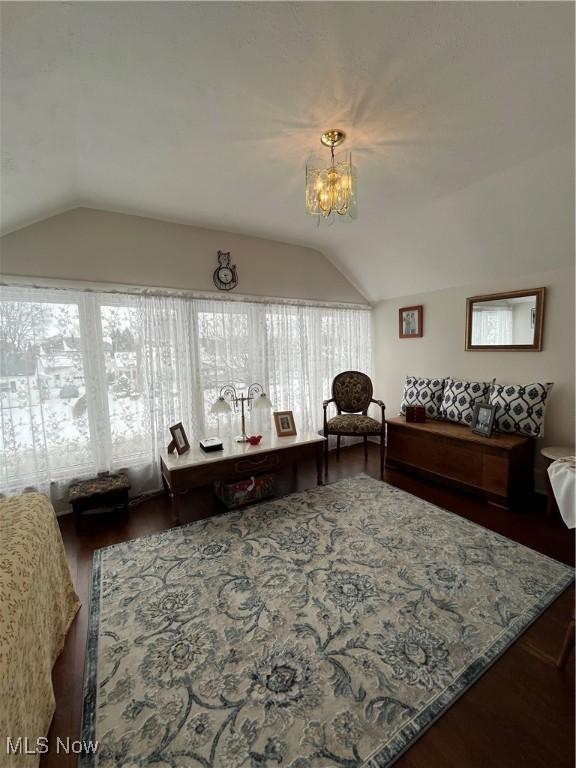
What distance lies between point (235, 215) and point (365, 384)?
2402 mm

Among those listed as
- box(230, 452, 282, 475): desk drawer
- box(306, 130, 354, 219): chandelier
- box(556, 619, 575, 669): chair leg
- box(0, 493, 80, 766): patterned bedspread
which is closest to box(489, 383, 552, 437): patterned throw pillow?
box(556, 619, 575, 669): chair leg

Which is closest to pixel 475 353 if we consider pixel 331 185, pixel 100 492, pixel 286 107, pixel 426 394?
pixel 426 394

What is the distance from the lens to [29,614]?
1153 mm

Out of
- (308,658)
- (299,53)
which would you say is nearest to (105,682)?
(308,658)

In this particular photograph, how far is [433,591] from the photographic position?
1.82 meters

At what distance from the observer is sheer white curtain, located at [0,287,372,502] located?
99.0 inches

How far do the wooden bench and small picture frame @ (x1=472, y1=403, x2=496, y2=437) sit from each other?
62mm

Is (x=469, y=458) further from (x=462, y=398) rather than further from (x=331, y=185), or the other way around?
(x=331, y=185)

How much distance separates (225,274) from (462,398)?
2828 mm

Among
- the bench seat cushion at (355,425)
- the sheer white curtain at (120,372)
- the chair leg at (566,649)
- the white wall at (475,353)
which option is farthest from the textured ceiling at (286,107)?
the chair leg at (566,649)

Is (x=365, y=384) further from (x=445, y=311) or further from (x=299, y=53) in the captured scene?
(x=299, y=53)

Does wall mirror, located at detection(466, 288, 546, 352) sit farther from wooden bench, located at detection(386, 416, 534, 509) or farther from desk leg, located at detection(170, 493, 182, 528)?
desk leg, located at detection(170, 493, 182, 528)

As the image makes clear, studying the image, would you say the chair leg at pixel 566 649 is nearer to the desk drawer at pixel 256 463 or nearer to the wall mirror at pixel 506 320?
the desk drawer at pixel 256 463

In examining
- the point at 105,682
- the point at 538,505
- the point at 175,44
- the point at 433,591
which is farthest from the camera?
the point at 538,505
